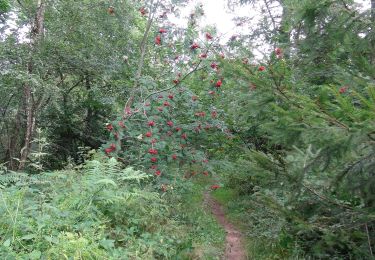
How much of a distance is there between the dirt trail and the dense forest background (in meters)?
0.22

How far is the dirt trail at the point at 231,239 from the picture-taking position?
688 cm

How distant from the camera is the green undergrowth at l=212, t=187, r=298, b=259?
263 inches

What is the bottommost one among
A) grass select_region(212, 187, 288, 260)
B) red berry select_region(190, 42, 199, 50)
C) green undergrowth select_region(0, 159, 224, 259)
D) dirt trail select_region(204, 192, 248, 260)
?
dirt trail select_region(204, 192, 248, 260)

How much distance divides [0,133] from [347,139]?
1177 cm

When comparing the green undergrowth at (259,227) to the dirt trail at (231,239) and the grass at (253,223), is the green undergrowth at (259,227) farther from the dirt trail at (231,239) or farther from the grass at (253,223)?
the dirt trail at (231,239)

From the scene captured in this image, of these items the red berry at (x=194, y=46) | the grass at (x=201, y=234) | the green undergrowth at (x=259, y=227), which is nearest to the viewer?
the grass at (x=201, y=234)

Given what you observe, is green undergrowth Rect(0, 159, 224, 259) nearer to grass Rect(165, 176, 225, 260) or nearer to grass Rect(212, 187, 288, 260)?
grass Rect(165, 176, 225, 260)

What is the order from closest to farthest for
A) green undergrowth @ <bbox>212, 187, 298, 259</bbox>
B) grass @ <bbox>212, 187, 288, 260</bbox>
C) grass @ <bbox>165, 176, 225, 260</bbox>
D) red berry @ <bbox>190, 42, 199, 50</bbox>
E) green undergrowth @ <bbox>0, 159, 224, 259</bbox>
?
green undergrowth @ <bbox>0, 159, 224, 259</bbox>, grass @ <bbox>165, 176, 225, 260</bbox>, green undergrowth @ <bbox>212, 187, 298, 259</bbox>, grass @ <bbox>212, 187, 288, 260</bbox>, red berry @ <bbox>190, 42, 199, 50</bbox>

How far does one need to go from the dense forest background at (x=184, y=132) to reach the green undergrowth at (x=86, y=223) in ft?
0.07

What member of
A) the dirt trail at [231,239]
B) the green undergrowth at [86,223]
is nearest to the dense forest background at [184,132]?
the green undergrowth at [86,223]

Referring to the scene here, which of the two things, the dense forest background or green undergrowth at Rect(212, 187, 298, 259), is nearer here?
the dense forest background

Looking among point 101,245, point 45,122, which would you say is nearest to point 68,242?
point 101,245

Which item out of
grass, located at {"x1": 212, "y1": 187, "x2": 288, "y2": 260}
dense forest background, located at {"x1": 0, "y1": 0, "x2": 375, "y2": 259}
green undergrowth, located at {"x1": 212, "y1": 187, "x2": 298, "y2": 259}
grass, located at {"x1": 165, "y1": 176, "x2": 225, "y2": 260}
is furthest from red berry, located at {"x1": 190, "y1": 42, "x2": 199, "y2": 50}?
grass, located at {"x1": 212, "y1": 187, "x2": 288, "y2": 260}

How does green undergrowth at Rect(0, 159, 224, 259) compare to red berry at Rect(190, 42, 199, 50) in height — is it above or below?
below
